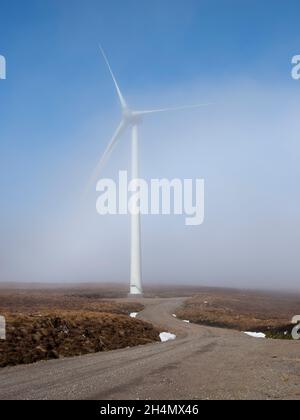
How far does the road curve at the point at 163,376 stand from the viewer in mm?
14992

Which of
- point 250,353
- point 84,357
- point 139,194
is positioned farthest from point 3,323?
point 139,194

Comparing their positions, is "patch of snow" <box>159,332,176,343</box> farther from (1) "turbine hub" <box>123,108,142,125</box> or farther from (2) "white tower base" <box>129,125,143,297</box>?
(1) "turbine hub" <box>123,108,142,125</box>

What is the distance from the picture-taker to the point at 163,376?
Result: 18188 millimetres

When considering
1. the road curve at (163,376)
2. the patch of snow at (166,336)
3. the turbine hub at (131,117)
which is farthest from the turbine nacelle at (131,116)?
the road curve at (163,376)

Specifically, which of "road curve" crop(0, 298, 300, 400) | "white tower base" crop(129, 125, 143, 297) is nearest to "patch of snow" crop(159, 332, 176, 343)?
"road curve" crop(0, 298, 300, 400)

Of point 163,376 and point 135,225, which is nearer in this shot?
point 163,376

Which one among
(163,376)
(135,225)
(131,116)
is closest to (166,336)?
(163,376)

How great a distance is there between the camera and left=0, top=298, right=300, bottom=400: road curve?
49.2ft

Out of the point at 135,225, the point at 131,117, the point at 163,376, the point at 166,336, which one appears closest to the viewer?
the point at 163,376

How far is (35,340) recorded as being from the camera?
87.9ft

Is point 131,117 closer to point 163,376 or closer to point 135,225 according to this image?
point 135,225

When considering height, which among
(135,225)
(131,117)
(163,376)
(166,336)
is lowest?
(166,336)

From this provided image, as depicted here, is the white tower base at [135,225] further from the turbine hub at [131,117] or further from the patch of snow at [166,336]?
the patch of snow at [166,336]
